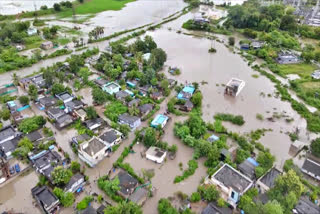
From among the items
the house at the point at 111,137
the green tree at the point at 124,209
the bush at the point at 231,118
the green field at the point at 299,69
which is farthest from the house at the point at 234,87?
the green tree at the point at 124,209

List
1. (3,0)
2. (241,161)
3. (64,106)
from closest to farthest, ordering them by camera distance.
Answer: (241,161) < (64,106) < (3,0)

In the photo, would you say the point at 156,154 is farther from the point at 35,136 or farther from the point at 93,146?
the point at 35,136

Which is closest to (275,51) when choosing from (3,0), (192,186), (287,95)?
(287,95)

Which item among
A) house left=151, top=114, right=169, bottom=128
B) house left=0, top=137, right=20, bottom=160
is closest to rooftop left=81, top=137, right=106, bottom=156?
house left=151, top=114, right=169, bottom=128

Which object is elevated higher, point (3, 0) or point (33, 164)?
point (3, 0)

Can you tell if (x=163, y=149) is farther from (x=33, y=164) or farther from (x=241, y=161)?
(x=33, y=164)

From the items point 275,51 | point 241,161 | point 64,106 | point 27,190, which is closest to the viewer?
point 27,190

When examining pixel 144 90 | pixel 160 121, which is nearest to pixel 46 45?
pixel 144 90
